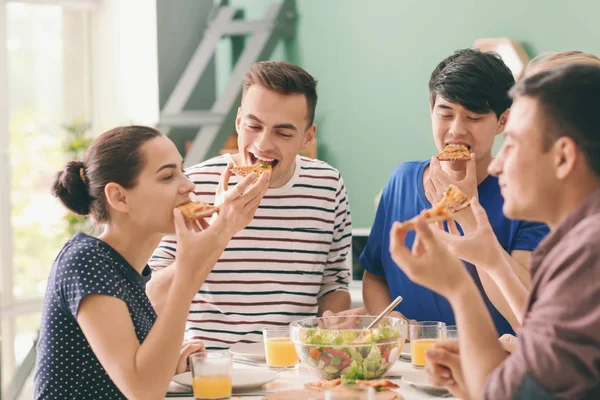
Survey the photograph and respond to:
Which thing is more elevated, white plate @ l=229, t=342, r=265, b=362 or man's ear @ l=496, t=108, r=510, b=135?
man's ear @ l=496, t=108, r=510, b=135

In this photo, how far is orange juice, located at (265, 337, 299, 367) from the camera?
2096mm

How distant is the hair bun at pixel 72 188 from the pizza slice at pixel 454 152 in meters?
1.05

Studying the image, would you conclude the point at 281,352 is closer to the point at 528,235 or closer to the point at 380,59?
the point at 528,235

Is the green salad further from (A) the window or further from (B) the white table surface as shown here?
(A) the window

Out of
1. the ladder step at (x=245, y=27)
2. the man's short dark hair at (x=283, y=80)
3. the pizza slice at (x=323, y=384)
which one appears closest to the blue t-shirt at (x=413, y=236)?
the man's short dark hair at (x=283, y=80)

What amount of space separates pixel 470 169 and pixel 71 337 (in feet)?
3.99

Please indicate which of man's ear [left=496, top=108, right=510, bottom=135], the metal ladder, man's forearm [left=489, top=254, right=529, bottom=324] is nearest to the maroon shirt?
man's forearm [left=489, top=254, right=529, bottom=324]

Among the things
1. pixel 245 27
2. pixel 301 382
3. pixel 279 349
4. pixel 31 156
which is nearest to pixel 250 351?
pixel 279 349

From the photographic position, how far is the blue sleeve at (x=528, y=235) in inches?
93.7

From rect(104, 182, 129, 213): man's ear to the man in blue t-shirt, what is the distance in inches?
34.2

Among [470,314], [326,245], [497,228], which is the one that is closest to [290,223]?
[326,245]

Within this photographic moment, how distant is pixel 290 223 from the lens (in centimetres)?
274

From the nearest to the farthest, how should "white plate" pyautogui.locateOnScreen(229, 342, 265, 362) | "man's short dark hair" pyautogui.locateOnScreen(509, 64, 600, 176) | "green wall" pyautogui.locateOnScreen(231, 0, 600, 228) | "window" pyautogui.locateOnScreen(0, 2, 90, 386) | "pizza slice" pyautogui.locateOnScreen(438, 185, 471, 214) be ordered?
"man's short dark hair" pyautogui.locateOnScreen(509, 64, 600, 176), "pizza slice" pyautogui.locateOnScreen(438, 185, 471, 214), "white plate" pyautogui.locateOnScreen(229, 342, 265, 362), "green wall" pyautogui.locateOnScreen(231, 0, 600, 228), "window" pyautogui.locateOnScreen(0, 2, 90, 386)

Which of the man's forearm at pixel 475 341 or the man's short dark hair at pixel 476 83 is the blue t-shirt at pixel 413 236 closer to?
the man's short dark hair at pixel 476 83
